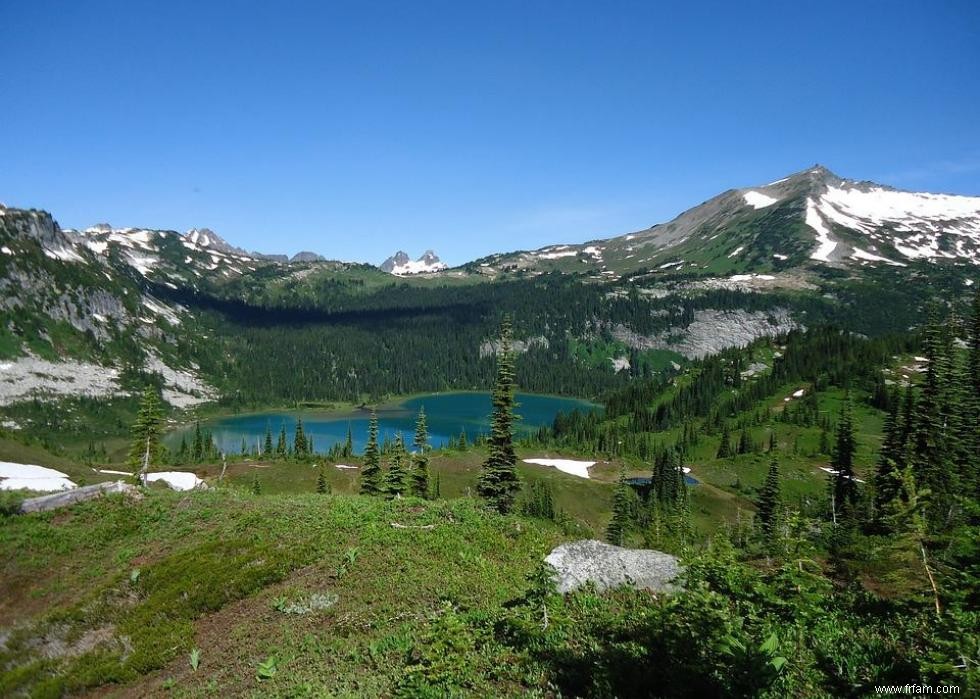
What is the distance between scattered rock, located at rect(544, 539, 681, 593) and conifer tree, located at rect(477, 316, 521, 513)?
1089 inches

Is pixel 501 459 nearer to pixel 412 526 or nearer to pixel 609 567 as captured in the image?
pixel 412 526

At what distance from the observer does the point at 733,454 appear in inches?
6122

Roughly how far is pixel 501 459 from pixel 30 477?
54.4 metres

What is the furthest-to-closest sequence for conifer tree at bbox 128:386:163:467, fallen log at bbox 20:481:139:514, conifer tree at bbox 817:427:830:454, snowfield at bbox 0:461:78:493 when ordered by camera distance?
1. conifer tree at bbox 817:427:830:454
2. conifer tree at bbox 128:386:163:467
3. snowfield at bbox 0:461:78:493
4. fallen log at bbox 20:481:139:514

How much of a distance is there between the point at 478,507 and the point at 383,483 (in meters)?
39.8

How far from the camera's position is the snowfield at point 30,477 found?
5573cm

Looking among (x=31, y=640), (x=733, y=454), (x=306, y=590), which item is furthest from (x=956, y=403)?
(x=733, y=454)

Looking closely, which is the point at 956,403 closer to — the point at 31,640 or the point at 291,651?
the point at 291,651

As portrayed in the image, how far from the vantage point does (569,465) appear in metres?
142

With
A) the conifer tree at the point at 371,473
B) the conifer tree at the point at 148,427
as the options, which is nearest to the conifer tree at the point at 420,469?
the conifer tree at the point at 371,473

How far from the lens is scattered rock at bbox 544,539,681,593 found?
18.1 metres

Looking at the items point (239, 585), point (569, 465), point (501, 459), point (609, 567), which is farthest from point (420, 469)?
point (569, 465)

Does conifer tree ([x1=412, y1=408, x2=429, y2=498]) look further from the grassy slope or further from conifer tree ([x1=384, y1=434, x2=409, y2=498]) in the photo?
the grassy slope

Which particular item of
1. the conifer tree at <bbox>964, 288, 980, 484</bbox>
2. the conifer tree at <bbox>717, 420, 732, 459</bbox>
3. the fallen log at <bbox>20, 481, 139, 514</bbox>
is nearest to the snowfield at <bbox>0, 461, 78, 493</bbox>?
the fallen log at <bbox>20, 481, 139, 514</bbox>
